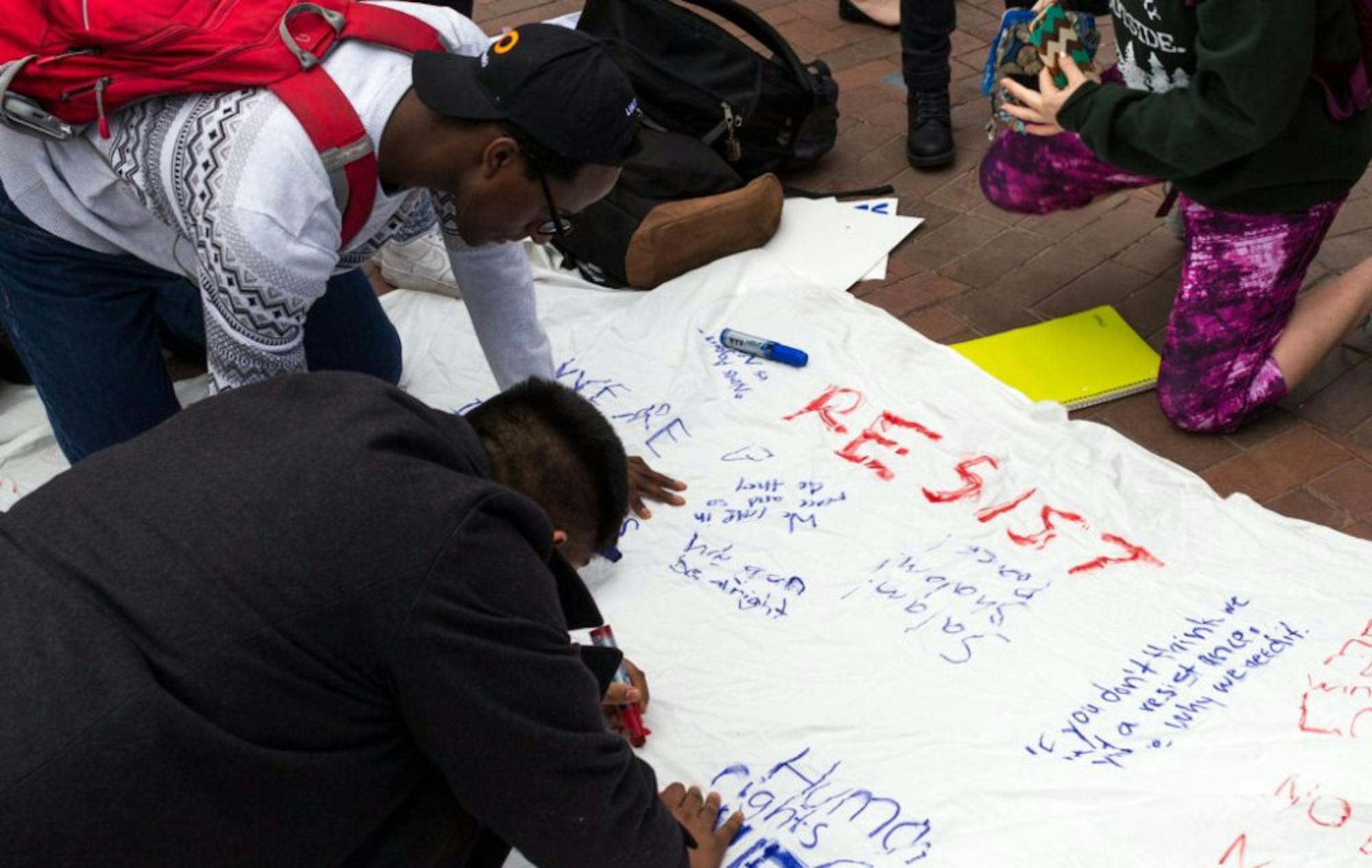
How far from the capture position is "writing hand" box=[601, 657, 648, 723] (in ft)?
6.07

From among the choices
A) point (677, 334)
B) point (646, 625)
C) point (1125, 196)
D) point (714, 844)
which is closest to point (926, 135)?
point (1125, 196)

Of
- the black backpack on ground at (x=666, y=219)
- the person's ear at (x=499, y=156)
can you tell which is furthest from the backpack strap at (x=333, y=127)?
the black backpack on ground at (x=666, y=219)

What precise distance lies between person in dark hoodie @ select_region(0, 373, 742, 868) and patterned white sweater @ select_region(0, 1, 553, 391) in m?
0.42

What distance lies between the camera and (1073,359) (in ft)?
8.79

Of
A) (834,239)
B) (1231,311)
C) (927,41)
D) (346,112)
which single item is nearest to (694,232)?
(834,239)

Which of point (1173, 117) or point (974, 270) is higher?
point (1173, 117)

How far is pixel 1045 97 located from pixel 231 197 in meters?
1.56

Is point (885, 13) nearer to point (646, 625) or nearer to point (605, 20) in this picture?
point (605, 20)

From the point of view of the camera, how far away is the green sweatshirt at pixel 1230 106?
209 centimetres

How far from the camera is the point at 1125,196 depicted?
3.22 m

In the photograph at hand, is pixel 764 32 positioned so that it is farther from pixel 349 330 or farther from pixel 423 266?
pixel 349 330

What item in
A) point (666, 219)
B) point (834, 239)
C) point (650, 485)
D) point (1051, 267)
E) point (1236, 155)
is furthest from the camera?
point (834, 239)

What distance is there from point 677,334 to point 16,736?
1.86m

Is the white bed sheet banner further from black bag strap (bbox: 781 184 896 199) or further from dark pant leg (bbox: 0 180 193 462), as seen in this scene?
black bag strap (bbox: 781 184 896 199)
